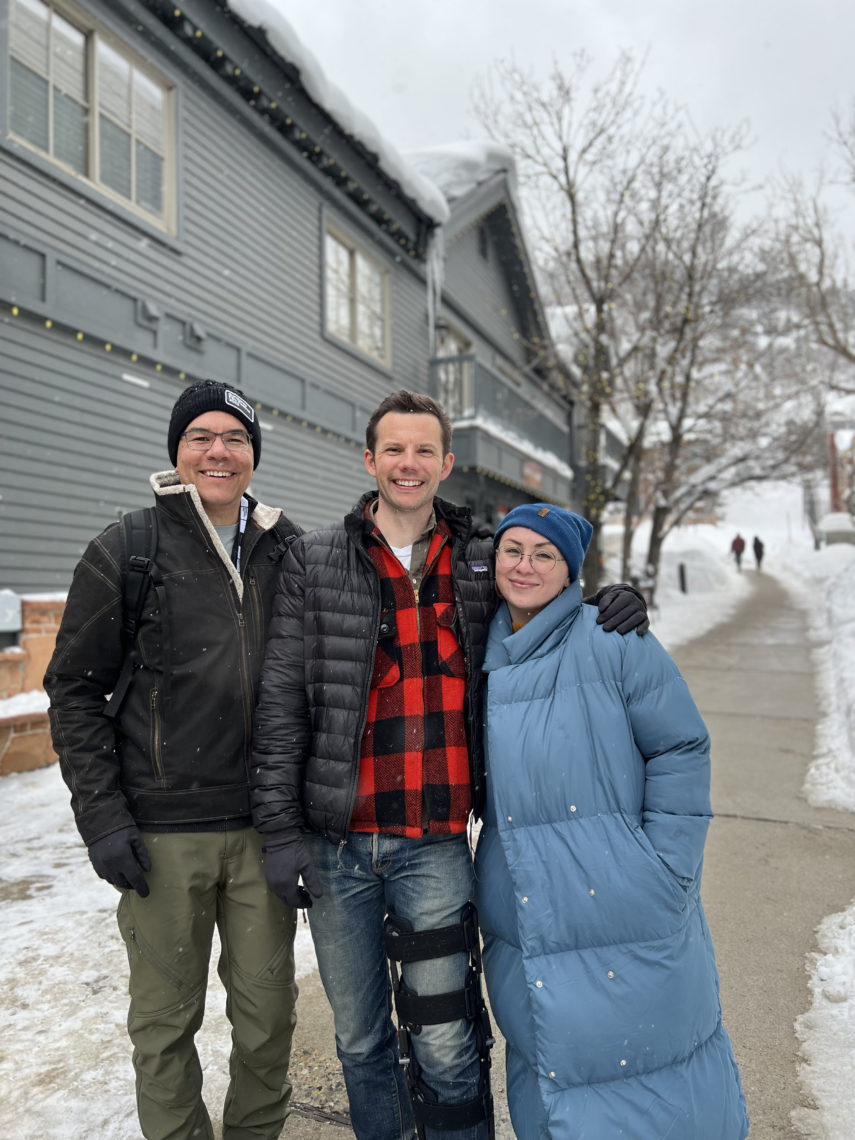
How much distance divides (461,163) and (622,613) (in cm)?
1461

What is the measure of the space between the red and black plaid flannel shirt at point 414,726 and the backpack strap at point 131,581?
0.61 meters

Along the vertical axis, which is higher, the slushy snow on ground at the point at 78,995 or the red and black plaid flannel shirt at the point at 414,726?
the red and black plaid flannel shirt at the point at 414,726

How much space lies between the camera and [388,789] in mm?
2086

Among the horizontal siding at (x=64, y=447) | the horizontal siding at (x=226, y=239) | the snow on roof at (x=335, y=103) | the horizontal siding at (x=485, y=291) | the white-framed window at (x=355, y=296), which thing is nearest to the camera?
the horizontal siding at (x=64, y=447)

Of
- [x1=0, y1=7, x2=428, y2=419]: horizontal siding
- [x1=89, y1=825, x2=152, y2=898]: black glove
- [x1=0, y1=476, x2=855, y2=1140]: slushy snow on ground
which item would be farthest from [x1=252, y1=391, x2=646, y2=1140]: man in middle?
[x1=0, y1=7, x2=428, y2=419]: horizontal siding

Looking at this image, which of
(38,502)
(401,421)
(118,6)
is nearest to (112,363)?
(38,502)

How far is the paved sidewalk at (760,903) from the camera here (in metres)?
2.59

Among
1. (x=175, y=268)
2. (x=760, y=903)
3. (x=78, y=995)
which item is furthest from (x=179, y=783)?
(x=175, y=268)

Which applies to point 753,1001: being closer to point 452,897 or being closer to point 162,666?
point 452,897

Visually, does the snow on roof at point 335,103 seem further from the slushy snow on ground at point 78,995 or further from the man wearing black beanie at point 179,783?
the man wearing black beanie at point 179,783

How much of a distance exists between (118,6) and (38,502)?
4.59 m

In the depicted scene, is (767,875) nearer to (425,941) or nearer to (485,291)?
(425,941)

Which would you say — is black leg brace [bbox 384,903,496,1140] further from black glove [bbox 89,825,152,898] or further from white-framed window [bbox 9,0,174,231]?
white-framed window [bbox 9,0,174,231]

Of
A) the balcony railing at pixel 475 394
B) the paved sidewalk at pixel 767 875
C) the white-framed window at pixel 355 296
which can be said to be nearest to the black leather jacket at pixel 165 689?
the paved sidewalk at pixel 767 875
